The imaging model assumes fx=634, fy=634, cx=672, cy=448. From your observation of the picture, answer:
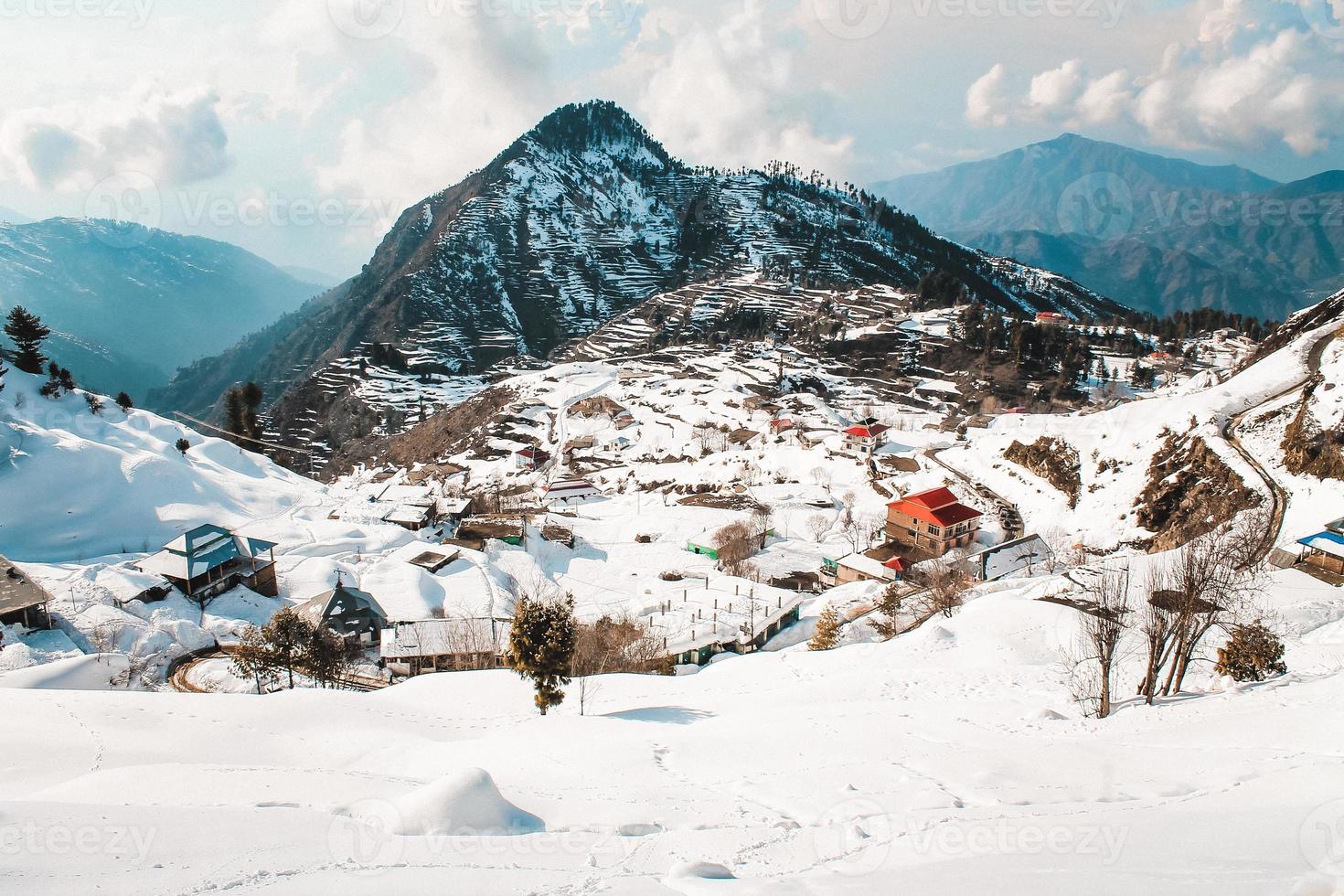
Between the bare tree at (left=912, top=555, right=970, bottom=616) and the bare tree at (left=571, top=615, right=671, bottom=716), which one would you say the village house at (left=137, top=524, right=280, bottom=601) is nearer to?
the bare tree at (left=571, top=615, right=671, bottom=716)

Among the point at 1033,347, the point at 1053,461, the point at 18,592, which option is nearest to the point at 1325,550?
the point at 1053,461

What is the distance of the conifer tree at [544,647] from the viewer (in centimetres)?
1730

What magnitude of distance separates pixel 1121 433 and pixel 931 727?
41770 millimetres

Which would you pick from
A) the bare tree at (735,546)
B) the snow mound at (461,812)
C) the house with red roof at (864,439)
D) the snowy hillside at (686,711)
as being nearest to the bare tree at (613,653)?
the snowy hillside at (686,711)

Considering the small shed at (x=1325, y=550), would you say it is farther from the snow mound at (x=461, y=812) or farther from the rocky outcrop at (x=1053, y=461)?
the snow mound at (x=461, y=812)

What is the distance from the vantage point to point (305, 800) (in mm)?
8711

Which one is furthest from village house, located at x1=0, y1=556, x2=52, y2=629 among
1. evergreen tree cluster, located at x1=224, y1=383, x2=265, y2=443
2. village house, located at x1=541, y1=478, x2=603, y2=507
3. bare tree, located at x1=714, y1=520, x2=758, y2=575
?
evergreen tree cluster, located at x1=224, y1=383, x2=265, y2=443

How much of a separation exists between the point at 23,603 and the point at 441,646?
1393 cm

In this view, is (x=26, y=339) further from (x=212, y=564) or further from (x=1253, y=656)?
(x=1253, y=656)

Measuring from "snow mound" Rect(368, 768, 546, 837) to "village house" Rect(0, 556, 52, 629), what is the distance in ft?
76.2

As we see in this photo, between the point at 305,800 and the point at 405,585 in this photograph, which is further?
the point at 405,585

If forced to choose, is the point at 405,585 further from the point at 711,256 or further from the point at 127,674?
the point at 711,256

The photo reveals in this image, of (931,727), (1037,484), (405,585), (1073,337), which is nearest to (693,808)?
(931,727)

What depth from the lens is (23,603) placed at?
21984 mm
